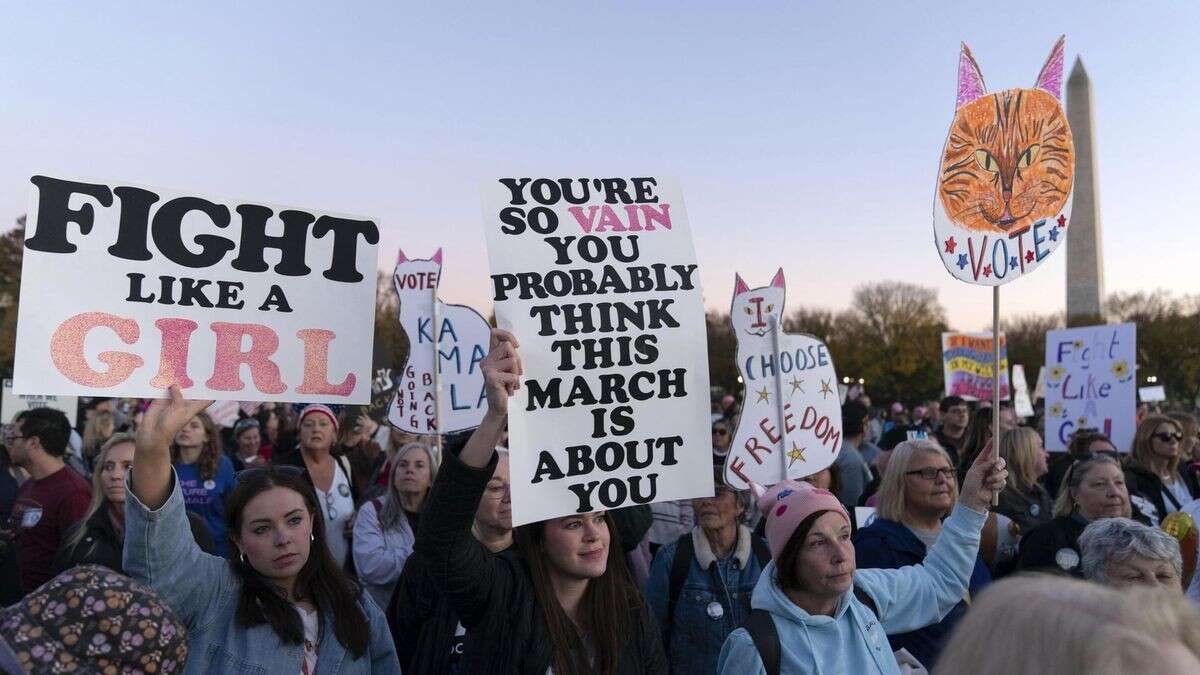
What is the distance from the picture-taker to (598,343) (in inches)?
125

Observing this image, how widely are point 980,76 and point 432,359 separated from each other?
4.19 metres

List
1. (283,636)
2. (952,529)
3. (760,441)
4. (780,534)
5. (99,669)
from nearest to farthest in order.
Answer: (99,669) → (283,636) → (780,534) → (952,529) → (760,441)

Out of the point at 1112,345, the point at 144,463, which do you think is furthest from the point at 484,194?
the point at 1112,345

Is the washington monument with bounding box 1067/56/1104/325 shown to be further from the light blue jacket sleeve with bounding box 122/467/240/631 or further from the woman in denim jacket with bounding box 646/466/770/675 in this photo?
the light blue jacket sleeve with bounding box 122/467/240/631

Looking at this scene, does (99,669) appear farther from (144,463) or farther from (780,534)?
(780,534)

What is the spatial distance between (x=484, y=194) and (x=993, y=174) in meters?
2.23

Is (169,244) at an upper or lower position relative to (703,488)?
upper

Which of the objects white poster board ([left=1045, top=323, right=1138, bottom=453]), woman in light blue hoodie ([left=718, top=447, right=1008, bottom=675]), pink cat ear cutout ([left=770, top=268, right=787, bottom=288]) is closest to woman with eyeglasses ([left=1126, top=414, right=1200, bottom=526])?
white poster board ([left=1045, top=323, right=1138, bottom=453])

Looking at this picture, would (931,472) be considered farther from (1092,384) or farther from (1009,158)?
(1092,384)

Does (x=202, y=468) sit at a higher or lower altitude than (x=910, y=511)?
lower

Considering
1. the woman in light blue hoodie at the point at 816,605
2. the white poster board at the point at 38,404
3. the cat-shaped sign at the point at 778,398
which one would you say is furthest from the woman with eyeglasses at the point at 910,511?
the white poster board at the point at 38,404

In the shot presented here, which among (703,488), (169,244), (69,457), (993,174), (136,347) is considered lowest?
(69,457)

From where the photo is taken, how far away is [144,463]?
8.34 ft

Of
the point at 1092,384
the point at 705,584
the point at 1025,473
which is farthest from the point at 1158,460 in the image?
the point at 705,584
